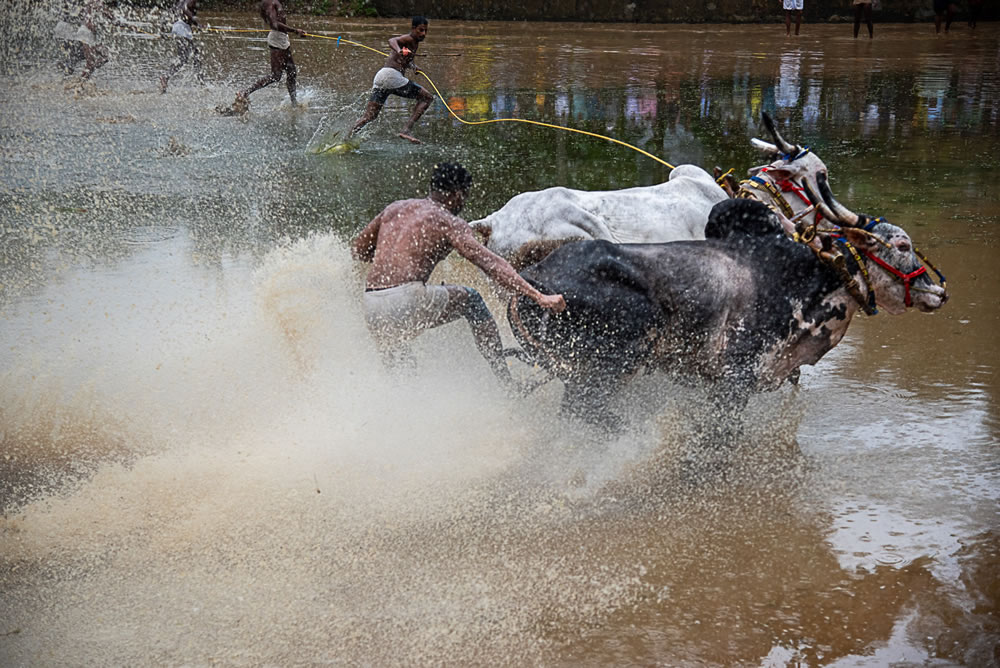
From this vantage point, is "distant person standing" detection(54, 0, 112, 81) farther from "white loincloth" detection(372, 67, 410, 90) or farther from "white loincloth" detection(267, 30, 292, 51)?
"white loincloth" detection(372, 67, 410, 90)

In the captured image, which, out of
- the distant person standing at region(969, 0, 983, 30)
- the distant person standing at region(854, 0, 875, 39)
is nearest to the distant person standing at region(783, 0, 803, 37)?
the distant person standing at region(854, 0, 875, 39)

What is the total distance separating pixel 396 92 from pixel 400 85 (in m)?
0.16

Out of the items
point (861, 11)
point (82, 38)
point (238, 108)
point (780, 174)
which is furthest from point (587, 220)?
point (861, 11)

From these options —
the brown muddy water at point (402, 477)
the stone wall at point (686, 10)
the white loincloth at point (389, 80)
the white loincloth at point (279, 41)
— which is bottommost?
the brown muddy water at point (402, 477)

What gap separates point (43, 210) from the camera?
26.9ft

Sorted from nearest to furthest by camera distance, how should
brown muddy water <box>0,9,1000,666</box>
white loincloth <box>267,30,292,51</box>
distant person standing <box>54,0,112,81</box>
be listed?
1. brown muddy water <box>0,9,1000,666</box>
2. white loincloth <box>267,30,292,51</box>
3. distant person standing <box>54,0,112,81</box>

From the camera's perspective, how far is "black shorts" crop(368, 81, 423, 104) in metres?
10.5

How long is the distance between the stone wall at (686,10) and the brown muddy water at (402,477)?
14377 mm

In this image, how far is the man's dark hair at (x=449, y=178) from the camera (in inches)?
191

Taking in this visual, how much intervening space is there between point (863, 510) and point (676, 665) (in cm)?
138

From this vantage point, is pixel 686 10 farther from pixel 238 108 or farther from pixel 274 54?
pixel 238 108

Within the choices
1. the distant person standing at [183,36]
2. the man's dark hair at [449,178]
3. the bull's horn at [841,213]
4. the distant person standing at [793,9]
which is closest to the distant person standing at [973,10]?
the distant person standing at [793,9]

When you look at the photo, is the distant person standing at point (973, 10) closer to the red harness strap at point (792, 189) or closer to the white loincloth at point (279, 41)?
the white loincloth at point (279, 41)

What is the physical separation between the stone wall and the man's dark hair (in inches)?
732
